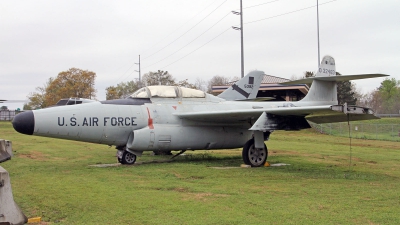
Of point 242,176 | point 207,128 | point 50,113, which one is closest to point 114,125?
point 50,113

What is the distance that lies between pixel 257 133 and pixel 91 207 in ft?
24.4

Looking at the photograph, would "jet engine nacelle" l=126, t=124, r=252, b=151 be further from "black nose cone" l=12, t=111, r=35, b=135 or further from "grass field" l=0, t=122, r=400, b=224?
"black nose cone" l=12, t=111, r=35, b=135

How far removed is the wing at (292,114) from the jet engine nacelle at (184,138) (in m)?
0.41

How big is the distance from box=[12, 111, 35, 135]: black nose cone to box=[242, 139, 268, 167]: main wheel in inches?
252

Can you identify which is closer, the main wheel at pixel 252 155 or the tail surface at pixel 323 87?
the main wheel at pixel 252 155

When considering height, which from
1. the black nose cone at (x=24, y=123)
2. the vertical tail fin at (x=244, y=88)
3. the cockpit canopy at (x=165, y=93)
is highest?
the vertical tail fin at (x=244, y=88)

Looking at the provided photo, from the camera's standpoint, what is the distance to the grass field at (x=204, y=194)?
6.13 meters

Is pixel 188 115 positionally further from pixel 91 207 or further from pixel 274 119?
pixel 91 207

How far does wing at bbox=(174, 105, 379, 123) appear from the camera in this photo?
1102 cm

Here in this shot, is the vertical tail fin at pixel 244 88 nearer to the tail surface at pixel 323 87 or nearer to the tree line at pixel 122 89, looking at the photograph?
the tail surface at pixel 323 87

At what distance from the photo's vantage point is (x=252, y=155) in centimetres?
1328

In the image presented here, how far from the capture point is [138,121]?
12.7m

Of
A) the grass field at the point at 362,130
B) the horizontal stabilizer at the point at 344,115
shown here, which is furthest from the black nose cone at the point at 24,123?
the grass field at the point at 362,130

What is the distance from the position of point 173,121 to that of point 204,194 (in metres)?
5.64
